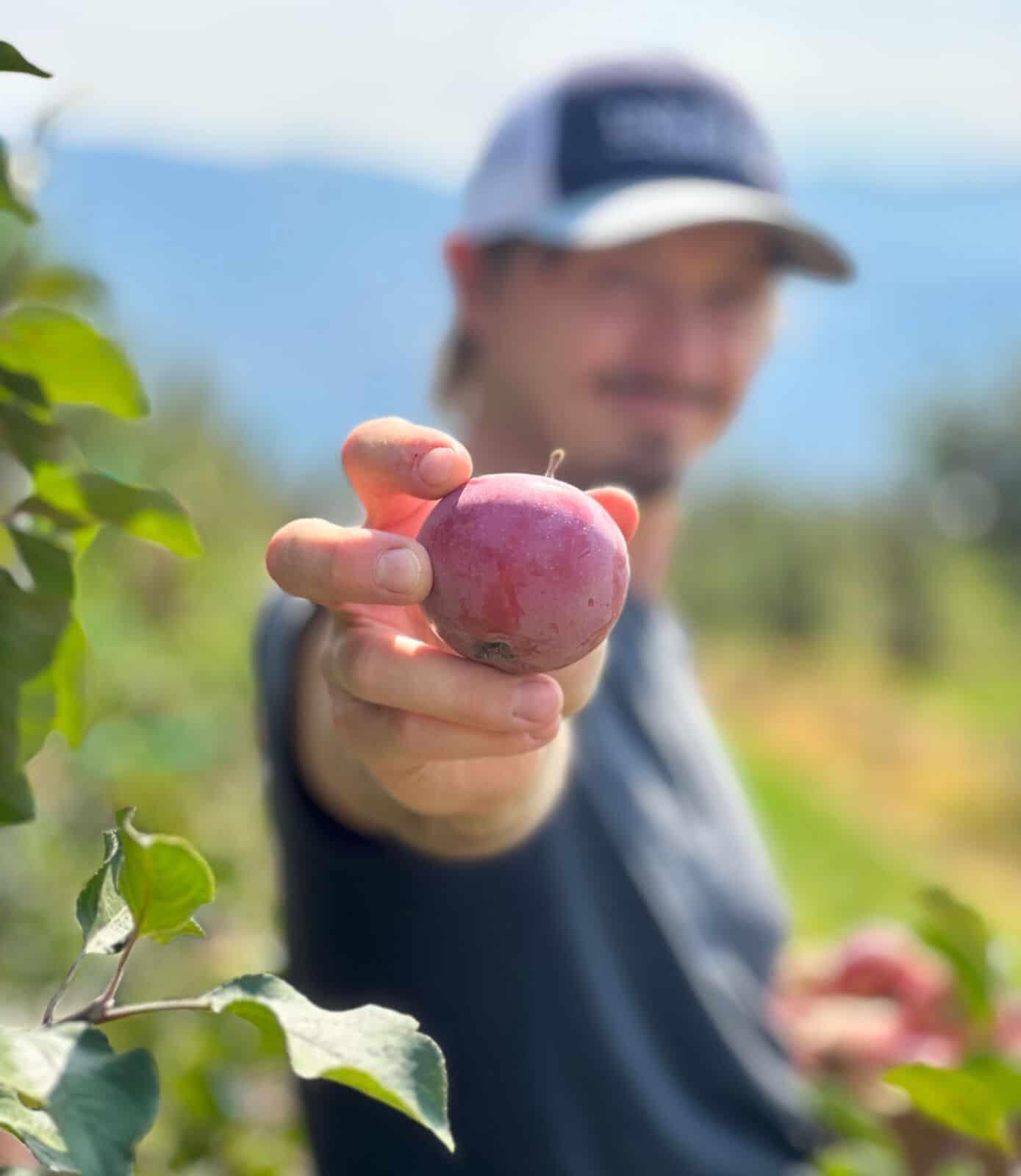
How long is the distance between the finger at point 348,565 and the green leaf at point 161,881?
143mm

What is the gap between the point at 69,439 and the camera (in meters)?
0.67

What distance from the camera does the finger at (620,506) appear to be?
0.74m

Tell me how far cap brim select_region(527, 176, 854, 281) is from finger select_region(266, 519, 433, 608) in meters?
1.38

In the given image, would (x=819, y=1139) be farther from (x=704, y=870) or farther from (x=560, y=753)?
(x=560, y=753)

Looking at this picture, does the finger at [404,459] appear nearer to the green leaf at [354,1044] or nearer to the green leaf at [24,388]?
the green leaf at [24,388]

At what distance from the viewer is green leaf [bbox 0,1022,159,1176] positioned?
0.42 metres

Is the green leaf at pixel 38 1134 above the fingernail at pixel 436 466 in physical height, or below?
below

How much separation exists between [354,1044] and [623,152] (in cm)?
187

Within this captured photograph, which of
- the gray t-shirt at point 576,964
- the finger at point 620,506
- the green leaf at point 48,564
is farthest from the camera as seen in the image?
the gray t-shirt at point 576,964

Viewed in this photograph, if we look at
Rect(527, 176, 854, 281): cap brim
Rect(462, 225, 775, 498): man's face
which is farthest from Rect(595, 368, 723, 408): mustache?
Rect(527, 176, 854, 281): cap brim

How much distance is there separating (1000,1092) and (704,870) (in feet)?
3.43

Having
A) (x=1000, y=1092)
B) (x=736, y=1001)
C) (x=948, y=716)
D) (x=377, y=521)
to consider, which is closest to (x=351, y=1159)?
(x=736, y=1001)

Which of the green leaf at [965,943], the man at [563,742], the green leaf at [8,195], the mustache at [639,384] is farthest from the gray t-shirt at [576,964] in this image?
the green leaf at [8,195]

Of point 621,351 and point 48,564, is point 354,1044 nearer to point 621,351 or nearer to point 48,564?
point 48,564
